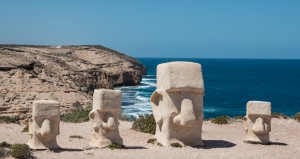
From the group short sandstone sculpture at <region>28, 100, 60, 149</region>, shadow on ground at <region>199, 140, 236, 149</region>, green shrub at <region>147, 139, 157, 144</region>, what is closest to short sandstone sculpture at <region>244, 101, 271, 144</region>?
shadow on ground at <region>199, 140, 236, 149</region>

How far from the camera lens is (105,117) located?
17.5 meters

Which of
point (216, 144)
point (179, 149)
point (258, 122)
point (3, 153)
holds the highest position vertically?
point (258, 122)

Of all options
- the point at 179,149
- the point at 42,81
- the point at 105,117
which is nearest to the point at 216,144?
the point at 179,149

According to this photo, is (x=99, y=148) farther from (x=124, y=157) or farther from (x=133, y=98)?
(x=133, y=98)

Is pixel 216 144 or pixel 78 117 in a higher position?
pixel 78 117

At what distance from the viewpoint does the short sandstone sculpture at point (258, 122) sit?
63.1 feet

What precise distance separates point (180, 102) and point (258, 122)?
3646mm

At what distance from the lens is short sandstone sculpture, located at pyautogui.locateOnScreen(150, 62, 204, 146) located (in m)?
17.5

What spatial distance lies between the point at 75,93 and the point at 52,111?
20934mm

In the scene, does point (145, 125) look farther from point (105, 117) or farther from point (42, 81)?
point (42, 81)

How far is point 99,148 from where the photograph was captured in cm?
1725

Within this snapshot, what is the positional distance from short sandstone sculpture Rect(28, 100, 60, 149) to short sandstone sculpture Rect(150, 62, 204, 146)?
12.9ft

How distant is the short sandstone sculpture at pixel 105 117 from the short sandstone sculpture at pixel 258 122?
541 centimetres

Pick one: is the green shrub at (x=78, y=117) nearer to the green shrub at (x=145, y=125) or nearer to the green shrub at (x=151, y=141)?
the green shrub at (x=145, y=125)
